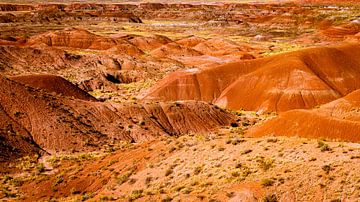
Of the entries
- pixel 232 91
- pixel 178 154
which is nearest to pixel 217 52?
pixel 232 91

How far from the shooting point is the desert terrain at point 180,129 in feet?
54.2

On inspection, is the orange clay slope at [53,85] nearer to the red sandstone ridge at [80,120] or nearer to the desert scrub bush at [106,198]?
the red sandstone ridge at [80,120]

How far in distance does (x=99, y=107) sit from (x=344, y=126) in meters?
21.9

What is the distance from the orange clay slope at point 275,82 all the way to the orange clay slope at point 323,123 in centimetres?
1460

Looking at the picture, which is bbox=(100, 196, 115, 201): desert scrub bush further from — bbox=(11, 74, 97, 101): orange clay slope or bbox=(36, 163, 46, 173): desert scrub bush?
bbox=(11, 74, 97, 101): orange clay slope

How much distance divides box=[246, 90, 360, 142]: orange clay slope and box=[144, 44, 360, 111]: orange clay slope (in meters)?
14.6

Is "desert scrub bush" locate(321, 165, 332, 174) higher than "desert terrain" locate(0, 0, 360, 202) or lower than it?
higher

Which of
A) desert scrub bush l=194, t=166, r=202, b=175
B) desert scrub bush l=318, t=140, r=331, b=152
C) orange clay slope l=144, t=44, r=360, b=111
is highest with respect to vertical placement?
desert scrub bush l=318, t=140, r=331, b=152

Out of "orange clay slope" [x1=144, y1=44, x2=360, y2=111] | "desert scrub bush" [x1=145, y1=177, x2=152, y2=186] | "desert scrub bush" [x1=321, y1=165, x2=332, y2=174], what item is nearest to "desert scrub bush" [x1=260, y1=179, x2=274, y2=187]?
"desert scrub bush" [x1=321, y1=165, x2=332, y2=174]

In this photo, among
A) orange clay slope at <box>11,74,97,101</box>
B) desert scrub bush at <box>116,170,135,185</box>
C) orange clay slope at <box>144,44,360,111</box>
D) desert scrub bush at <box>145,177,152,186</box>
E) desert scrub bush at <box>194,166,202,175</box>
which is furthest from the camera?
orange clay slope at <box>144,44,360,111</box>

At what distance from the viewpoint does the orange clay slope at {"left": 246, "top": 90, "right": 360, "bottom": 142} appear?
2705cm

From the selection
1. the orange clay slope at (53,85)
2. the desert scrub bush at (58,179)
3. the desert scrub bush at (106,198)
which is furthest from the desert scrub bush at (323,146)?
the orange clay slope at (53,85)

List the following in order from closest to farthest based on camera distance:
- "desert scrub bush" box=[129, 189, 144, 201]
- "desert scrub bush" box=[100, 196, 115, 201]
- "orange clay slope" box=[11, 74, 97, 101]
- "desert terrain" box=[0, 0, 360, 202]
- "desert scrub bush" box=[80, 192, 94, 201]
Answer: "desert terrain" box=[0, 0, 360, 202] → "desert scrub bush" box=[129, 189, 144, 201] → "desert scrub bush" box=[100, 196, 115, 201] → "desert scrub bush" box=[80, 192, 94, 201] → "orange clay slope" box=[11, 74, 97, 101]

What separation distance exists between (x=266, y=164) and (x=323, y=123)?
43.5 ft
